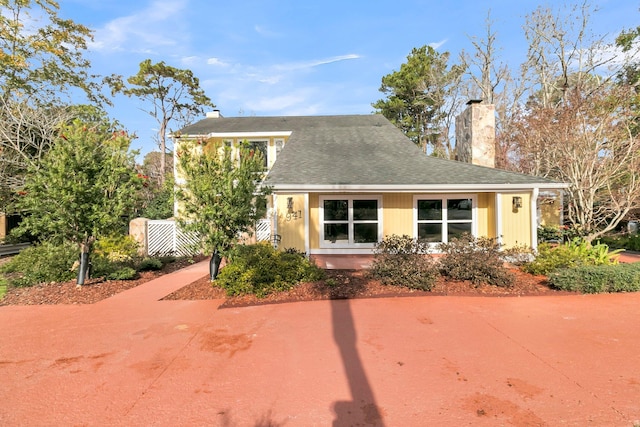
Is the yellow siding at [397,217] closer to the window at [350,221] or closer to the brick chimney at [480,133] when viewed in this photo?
the window at [350,221]

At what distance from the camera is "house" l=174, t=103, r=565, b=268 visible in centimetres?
964

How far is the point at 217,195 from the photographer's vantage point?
23.0ft

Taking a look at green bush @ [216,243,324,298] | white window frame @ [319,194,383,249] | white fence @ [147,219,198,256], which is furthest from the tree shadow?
white fence @ [147,219,198,256]

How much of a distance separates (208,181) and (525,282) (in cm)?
738

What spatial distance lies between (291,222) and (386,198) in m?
3.37

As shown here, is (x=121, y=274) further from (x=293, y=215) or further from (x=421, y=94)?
(x=421, y=94)

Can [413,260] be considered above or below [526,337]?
above

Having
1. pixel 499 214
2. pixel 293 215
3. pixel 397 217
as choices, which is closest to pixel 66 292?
pixel 293 215

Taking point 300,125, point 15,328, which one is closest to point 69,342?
point 15,328

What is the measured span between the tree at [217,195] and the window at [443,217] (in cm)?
600

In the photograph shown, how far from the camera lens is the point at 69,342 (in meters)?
4.62

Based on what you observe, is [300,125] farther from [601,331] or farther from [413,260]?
[601,331]

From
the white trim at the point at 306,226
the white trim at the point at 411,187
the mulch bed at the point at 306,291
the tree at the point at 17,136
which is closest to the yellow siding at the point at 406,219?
the white trim at the point at 306,226

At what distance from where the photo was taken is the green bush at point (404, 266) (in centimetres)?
680
